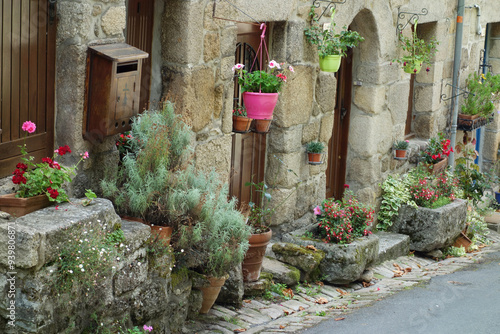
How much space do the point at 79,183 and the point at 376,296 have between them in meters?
2.93

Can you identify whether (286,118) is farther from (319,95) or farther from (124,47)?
(124,47)

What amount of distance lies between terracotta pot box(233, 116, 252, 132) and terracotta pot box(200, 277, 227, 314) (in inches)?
55.6

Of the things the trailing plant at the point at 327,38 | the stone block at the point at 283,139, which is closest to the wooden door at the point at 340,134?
the trailing plant at the point at 327,38

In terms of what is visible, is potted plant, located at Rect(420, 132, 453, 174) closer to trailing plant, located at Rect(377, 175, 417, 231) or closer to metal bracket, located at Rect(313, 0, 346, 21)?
trailing plant, located at Rect(377, 175, 417, 231)

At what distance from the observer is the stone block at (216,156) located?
18.2 ft

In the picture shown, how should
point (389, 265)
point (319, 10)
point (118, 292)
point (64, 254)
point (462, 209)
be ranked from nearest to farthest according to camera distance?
point (64, 254)
point (118, 292)
point (319, 10)
point (389, 265)
point (462, 209)

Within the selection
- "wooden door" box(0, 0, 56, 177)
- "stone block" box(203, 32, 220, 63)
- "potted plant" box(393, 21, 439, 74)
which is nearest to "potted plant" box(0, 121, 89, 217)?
"wooden door" box(0, 0, 56, 177)

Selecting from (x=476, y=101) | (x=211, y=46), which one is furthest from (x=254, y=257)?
(x=476, y=101)

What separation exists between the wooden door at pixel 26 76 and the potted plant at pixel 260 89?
5.77 feet

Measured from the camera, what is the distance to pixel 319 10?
6828 mm

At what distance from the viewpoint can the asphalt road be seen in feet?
17.7

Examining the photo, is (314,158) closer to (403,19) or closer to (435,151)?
(403,19)

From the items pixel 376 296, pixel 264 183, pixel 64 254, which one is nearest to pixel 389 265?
pixel 376 296

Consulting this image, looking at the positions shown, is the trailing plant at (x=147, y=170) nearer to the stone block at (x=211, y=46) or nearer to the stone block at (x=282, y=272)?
the stone block at (x=211, y=46)
